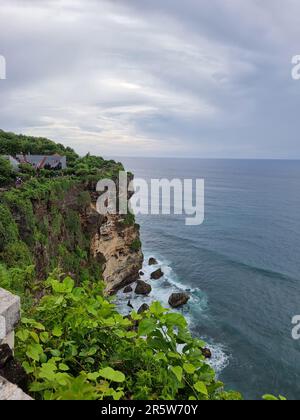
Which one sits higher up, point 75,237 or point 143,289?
point 75,237

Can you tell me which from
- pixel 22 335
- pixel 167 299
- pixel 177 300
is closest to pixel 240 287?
pixel 177 300

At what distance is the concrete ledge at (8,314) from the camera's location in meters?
2.67

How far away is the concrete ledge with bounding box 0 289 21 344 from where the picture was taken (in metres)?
2.67

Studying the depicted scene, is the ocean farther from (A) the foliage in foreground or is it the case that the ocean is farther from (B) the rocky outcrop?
(A) the foliage in foreground

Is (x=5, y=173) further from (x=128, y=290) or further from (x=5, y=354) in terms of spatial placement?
(x=5, y=354)

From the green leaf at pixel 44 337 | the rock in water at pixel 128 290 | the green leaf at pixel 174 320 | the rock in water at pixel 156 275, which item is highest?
the green leaf at pixel 174 320

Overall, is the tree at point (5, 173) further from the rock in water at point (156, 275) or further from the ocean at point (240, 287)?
the rock in water at point (156, 275)

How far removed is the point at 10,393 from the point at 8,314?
0.67 m

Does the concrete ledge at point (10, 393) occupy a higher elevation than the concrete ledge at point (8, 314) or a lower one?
lower

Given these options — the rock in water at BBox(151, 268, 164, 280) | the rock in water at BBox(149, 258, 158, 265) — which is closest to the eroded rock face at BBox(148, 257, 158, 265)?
the rock in water at BBox(149, 258, 158, 265)

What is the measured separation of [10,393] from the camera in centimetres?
226

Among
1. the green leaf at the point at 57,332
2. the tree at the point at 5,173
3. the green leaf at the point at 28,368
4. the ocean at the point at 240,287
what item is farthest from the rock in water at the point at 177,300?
the green leaf at the point at 28,368

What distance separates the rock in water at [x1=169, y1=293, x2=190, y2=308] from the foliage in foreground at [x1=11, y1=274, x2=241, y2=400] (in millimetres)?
28278

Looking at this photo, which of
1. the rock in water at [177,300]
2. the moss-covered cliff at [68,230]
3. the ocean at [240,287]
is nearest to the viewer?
the moss-covered cliff at [68,230]
